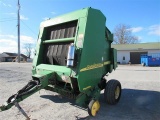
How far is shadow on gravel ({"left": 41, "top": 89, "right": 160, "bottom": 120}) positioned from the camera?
474 cm

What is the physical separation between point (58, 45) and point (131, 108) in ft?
9.35

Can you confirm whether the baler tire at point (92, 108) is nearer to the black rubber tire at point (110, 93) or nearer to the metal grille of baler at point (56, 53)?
the black rubber tire at point (110, 93)

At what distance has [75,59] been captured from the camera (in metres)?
4.59

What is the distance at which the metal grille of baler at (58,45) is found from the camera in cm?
540

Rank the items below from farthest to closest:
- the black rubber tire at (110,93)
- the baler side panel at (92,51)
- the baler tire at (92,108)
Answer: the black rubber tire at (110,93) < the baler side panel at (92,51) < the baler tire at (92,108)

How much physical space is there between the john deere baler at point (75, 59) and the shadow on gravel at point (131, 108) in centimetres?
27

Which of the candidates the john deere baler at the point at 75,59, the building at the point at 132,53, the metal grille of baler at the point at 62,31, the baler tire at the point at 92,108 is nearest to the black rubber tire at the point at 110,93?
the john deere baler at the point at 75,59

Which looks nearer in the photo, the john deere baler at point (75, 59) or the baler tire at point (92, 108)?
the baler tire at point (92, 108)

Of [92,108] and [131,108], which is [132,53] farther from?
[92,108]

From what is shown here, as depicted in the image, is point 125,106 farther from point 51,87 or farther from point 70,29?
point 70,29

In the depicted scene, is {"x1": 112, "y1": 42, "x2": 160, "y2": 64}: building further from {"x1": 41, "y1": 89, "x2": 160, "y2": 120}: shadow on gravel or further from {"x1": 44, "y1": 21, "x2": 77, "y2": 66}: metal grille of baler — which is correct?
{"x1": 44, "y1": 21, "x2": 77, "y2": 66}: metal grille of baler

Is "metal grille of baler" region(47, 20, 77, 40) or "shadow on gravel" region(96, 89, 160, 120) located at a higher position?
"metal grille of baler" region(47, 20, 77, 40)

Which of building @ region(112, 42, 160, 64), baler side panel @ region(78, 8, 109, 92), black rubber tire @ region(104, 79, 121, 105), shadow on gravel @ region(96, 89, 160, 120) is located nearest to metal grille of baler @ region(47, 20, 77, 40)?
baler side panel @ region(78, 8, 109, 92)

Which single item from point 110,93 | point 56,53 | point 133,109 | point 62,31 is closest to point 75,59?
point 56,53
